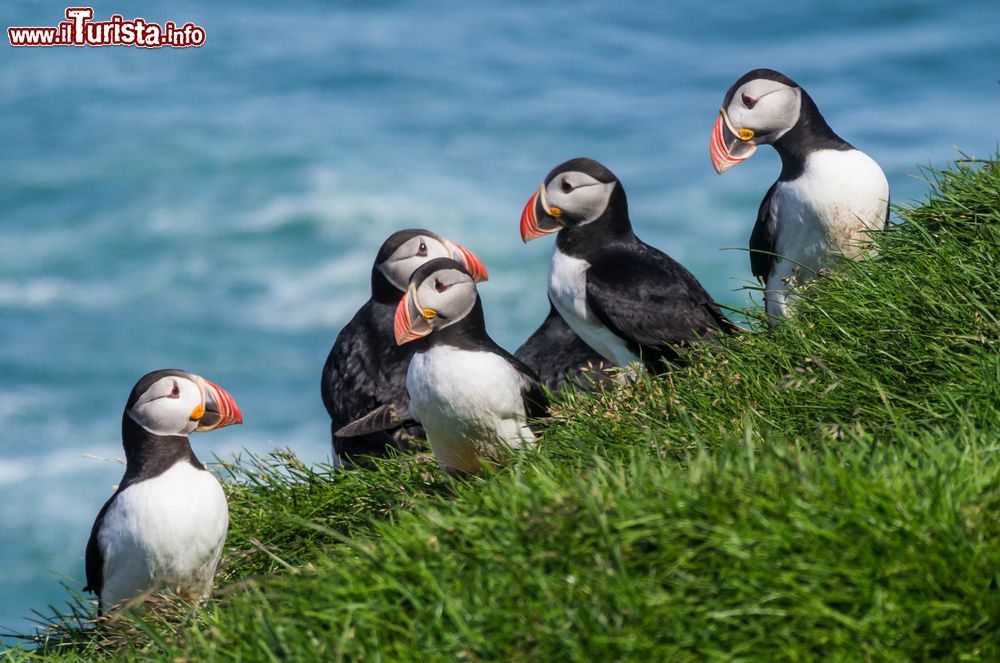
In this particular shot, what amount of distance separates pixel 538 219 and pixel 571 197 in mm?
194

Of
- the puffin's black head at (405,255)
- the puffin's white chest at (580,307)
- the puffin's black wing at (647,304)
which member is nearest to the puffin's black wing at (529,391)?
the puffin's black wing at (647,304)

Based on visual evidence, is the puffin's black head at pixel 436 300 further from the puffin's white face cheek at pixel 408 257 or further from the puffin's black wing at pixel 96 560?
the puffin's white face cheek at pixel 408 257

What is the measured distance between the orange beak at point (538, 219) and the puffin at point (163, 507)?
5.65ft

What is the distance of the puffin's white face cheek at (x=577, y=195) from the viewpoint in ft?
19.9

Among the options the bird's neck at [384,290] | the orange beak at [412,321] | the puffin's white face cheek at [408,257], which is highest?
the puffin's white face cheek at [408,257]

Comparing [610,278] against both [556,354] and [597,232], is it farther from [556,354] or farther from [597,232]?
[556,354]

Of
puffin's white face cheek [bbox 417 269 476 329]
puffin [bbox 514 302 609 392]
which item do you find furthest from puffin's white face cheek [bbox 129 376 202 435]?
puffin [bbox 514 302 609 392]

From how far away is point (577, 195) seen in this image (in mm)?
6062

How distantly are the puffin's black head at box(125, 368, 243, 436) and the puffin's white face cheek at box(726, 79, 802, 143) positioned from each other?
2525mm

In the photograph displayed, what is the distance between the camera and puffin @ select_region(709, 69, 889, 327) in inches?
214

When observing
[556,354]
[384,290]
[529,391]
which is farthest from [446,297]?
[556,354]

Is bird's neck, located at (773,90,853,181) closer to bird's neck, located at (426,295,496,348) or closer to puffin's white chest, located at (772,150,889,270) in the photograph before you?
puffin's white chest, located at (772,150,889,270)

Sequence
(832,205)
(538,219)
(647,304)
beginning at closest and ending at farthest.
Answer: (832,205) → (647,304) → (538,219)

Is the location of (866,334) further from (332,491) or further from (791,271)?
(332,491)
